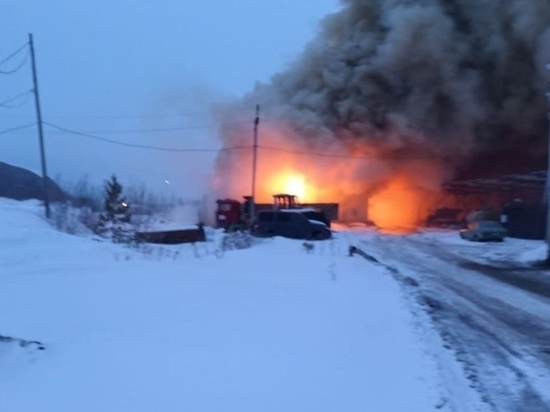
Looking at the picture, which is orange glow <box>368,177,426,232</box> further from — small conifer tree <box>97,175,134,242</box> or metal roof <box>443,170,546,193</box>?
small conifer tree <box>97,175,134,242</box>

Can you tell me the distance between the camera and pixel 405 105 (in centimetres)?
4528

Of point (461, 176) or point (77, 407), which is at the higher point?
point (461, 176)

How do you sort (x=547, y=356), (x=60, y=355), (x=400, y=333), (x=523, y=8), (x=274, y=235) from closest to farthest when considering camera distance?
(x=60, y=355) < (x=547, y=356) < (x=400, y=333) < (x=274, y=235) < (x=523, y=8)

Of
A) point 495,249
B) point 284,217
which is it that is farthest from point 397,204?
point 495,249

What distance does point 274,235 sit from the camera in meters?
31.2

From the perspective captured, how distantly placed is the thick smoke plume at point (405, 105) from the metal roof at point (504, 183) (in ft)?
8.40

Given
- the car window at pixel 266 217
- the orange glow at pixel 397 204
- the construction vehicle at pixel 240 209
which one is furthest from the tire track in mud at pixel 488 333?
the orange glow at pixel 397 204

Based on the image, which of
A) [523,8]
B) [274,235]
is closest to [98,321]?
[274,235]

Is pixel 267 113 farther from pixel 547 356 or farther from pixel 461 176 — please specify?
pixel 547 356

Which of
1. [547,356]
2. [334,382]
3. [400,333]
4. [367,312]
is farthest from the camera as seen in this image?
[367,312]

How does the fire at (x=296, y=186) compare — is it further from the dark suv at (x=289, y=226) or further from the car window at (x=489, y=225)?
the car window at (x=489, y=225)

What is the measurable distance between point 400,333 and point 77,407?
14.8ft

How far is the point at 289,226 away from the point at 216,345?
76.5ft

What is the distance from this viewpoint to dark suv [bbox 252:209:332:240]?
1225 inches
